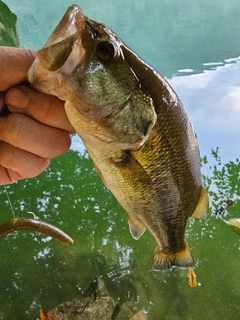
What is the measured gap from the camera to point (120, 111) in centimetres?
72

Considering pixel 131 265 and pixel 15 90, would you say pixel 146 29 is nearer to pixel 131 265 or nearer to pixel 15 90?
pixel 131 265

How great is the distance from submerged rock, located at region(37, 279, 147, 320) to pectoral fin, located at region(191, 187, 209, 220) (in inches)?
57.7

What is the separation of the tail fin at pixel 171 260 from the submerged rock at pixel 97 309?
4.25 ft

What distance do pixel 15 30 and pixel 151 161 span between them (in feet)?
12.4

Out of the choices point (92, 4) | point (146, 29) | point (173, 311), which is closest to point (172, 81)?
point (146, 29)

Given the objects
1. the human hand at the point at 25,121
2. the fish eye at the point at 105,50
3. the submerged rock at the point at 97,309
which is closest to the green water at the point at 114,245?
the submerged rock at the point at 97,309

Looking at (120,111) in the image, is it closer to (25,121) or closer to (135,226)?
(25,121)

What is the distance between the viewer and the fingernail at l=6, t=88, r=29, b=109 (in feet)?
2.44

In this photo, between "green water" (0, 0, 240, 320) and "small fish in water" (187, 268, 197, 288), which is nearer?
"small fish in water" (187, 268, 197, 288)

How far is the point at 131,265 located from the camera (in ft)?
8.66

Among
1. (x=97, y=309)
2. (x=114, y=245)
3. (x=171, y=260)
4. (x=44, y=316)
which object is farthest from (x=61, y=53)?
(x=114, y=245)

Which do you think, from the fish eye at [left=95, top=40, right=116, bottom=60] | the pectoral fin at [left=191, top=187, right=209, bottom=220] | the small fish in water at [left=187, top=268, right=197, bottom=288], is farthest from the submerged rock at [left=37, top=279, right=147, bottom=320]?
the fish eye at [left=95, top=40, right=116, bottom=60]

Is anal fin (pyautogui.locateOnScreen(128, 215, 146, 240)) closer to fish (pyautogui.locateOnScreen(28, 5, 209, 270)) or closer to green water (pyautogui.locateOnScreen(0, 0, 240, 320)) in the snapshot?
fish (pyautogui.locateOnScreen(28, 5, 209, 270))

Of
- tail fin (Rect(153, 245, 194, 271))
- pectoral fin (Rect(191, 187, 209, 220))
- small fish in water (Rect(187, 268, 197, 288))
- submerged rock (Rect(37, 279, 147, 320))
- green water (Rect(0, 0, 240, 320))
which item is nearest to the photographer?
pectoral fin (Rect(191, 187, 209, 220))
